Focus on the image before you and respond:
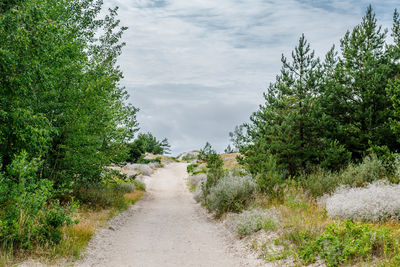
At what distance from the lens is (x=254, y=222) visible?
8391 millimetres

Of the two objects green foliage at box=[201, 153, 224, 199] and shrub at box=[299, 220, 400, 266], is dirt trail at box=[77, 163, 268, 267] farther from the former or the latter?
green foliage at box=[201, 153, 224, 199]

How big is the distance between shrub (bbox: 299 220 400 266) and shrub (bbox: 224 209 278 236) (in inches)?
76.6

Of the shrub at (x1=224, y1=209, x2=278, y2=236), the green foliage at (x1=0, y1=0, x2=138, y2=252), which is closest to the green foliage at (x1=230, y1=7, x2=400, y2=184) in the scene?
the shrub at (x1=224, y1=209, x2=278, y2=236)

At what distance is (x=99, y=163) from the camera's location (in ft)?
38.6

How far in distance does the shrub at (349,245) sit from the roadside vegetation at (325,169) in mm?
19

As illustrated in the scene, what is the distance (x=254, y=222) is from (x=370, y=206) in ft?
10.1

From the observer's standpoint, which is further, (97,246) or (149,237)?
(149,237)

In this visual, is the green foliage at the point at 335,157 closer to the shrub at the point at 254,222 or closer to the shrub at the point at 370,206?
the shrub at the point at 370,206

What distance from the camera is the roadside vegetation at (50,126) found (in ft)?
20.1

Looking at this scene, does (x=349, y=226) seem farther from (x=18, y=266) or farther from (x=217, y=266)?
(x=18, y=266)

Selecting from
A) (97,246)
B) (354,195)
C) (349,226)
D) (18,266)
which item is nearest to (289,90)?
(354,195)

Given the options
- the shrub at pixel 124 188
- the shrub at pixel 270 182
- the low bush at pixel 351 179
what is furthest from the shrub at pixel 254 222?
the shrub at pixel 124 188

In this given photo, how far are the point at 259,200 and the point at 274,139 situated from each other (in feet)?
19.5

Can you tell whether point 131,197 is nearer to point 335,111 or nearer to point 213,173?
point 213,173
